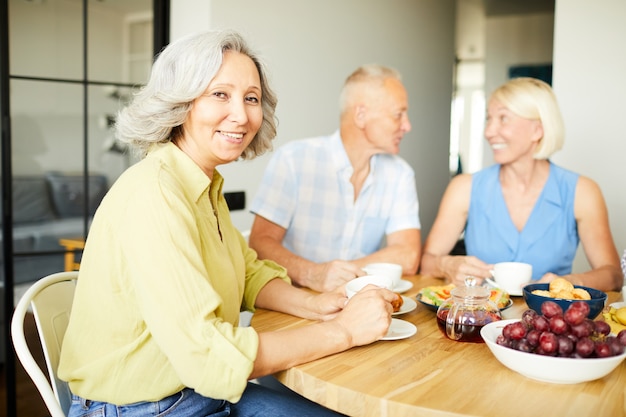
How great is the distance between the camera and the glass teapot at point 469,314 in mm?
1395

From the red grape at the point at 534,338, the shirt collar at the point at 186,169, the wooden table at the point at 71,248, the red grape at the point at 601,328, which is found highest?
the shirt collar at the point at 186,169

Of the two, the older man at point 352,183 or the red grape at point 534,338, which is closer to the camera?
the red grape at point 534,338

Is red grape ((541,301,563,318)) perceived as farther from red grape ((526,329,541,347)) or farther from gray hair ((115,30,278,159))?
gray hair ((115,30,278,159))

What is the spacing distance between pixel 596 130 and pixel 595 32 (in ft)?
1.48

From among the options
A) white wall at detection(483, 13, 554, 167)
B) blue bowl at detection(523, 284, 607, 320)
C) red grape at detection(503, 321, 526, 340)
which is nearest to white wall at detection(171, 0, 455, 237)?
blue bowl at detection(523, 284, 607, 320)

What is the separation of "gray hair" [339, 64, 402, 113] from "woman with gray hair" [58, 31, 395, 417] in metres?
1.02

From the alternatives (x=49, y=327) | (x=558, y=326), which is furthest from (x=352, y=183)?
(x=558, y=326)

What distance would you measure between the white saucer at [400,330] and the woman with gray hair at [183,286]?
61mm

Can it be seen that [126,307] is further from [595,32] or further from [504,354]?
[595,32]

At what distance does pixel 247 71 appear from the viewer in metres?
1.46

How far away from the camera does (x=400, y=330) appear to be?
1467 mm

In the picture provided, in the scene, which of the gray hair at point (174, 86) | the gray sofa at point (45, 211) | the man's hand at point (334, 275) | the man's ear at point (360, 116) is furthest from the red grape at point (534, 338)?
the gray sofa at point (45, 211)

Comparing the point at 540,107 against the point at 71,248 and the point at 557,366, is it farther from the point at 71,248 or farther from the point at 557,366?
the point at 71,248

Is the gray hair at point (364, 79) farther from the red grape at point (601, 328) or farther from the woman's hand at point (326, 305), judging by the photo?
the red grape at point (601, 328)
